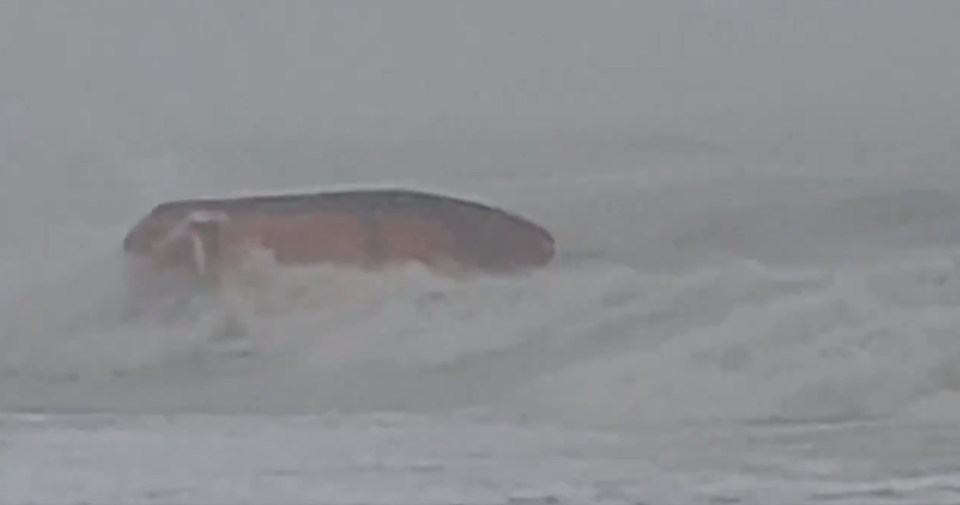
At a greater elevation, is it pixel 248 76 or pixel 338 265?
pixel 248 76

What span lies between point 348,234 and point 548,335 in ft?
0.78

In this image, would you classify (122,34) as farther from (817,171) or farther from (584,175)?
(817,171)

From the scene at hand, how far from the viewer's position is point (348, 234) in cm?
224

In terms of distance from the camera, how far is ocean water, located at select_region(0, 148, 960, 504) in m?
2.20

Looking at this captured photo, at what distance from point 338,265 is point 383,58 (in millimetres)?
227

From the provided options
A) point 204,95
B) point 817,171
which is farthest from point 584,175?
point 204,95

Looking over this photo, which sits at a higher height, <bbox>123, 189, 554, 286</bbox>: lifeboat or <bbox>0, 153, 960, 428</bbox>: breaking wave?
<bbox>123, 189, 554, 286</bbox>: lifeboat

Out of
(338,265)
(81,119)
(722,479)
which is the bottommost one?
(722,479)

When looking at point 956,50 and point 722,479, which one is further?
point 956,50

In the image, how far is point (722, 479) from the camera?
2.13 meters

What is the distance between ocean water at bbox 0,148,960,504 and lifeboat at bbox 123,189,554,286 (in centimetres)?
2

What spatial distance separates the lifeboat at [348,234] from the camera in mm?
2242

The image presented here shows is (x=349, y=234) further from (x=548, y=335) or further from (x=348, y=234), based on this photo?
(x=548, y=335)

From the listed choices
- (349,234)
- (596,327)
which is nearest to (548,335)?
(596,327)
